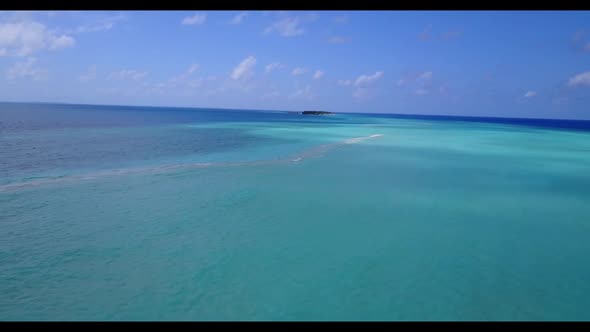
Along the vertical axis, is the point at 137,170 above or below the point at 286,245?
above

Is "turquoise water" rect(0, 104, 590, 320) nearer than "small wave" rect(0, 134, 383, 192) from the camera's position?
Yes

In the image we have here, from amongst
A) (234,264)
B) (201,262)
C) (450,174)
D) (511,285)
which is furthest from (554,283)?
(450,174)

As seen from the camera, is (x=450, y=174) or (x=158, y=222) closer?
(x=158, y=222)

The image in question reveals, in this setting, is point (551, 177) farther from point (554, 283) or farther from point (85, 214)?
point (85, 214)

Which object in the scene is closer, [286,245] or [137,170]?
[286,245]

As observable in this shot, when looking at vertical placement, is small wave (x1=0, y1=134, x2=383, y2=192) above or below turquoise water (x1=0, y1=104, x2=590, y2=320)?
above

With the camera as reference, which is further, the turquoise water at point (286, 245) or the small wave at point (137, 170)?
the small wave at point (137, 170)

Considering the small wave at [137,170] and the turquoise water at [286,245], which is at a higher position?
the small wave at [137,170]

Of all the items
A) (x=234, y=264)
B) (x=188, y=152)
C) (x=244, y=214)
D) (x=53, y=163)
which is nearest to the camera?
(x=234, y=264)
